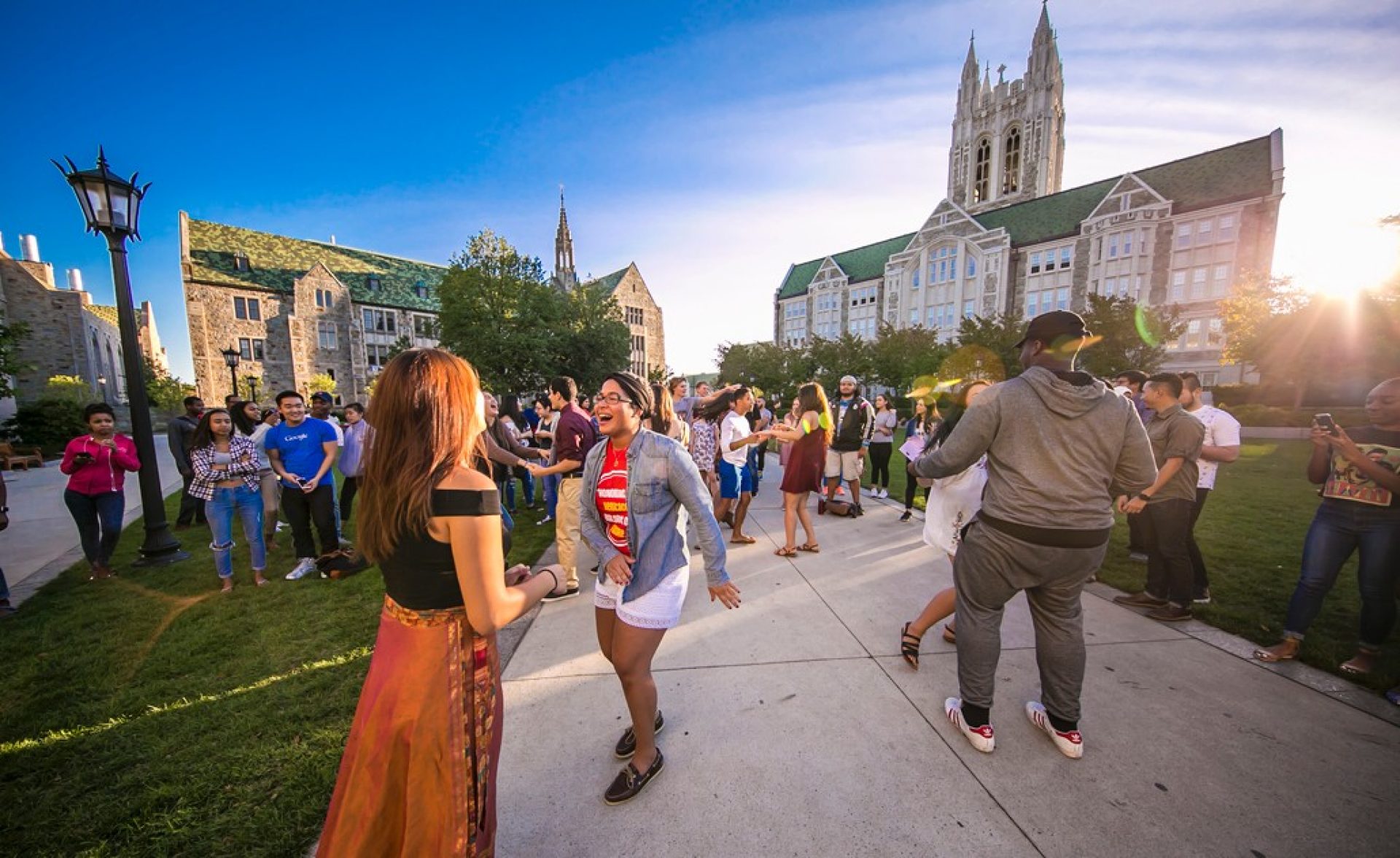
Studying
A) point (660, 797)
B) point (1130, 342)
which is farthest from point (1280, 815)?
point (1130, 342)

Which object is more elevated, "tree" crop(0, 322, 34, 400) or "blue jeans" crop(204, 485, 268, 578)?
"tree" crop(0, 322, 34, 400)

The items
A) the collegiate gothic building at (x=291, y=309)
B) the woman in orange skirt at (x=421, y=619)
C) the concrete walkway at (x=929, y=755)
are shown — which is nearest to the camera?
the woman in orange skirt at (x=421, y=619)

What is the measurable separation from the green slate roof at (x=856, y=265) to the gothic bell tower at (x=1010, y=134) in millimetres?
11121

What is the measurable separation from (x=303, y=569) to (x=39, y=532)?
572 cm

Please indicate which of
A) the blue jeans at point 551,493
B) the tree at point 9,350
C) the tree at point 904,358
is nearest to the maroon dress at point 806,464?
the blue jeans at point 551,493

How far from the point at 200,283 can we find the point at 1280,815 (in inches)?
2335

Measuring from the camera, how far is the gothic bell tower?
56.6 m

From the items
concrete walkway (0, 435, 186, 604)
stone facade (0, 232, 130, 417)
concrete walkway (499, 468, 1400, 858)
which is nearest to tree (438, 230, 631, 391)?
concrete walkway (0, 435, 186, 604)

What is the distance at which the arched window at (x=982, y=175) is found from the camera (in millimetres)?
62188

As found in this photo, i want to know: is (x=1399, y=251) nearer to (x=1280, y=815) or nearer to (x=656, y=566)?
(x=1280, y=815)

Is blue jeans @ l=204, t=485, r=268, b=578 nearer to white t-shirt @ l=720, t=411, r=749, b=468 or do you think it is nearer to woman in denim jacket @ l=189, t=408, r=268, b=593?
woman in denim jacket @ l=189, t=408, r=268, b=593

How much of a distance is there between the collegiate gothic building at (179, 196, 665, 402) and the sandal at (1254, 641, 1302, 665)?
1598 inches

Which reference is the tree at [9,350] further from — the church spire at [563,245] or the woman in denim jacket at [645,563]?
the church spire at [563,245]

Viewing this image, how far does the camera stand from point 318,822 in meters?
2.31
